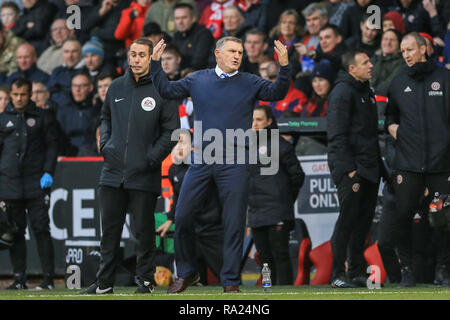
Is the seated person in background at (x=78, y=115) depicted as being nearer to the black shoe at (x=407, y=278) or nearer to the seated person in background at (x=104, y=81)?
the seated person in background at (x=104, y=81)

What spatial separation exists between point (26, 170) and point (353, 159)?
13.3ft

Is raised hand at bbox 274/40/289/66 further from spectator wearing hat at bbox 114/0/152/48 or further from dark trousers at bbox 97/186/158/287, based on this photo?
spectator wearing hat at bbox 114/0/152/48

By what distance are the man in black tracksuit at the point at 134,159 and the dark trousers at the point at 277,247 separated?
227 cm

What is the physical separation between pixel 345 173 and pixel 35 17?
393 inches

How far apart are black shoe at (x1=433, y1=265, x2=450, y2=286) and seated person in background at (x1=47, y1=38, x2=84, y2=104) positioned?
25.2 ft

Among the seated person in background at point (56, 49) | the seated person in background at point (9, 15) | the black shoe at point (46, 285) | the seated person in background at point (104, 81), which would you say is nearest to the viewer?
the black shoe at point (46, 285)

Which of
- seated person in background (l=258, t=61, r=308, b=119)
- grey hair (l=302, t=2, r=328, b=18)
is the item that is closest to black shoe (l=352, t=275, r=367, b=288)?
seated person in background (l=258, t=61, r=308, b=119)

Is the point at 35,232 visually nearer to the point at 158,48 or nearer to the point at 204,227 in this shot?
the point at 204,227

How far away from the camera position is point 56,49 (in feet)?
59.2

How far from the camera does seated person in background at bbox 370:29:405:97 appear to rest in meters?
13.3

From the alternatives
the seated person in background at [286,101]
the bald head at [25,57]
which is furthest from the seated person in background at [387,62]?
the bald head at [25,57]

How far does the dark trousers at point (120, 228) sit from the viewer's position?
9375 mm

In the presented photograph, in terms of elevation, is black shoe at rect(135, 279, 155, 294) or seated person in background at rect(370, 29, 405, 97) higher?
seated person in background at rect(370, 29, 405, 97)

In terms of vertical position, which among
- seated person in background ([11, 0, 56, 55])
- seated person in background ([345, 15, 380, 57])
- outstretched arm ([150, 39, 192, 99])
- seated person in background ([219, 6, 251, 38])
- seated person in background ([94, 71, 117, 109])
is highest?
seated person in background ([11, 0, 56, 55])
